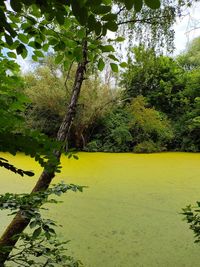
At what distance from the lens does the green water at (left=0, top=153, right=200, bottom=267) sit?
76.2 inches

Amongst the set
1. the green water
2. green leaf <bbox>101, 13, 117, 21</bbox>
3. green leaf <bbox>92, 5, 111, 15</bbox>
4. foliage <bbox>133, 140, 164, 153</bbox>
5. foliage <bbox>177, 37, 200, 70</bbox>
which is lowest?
the green water

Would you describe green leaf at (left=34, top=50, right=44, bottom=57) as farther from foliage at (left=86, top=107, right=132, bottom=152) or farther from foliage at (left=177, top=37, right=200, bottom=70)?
foliage at (left=177, top=37, right=200, bottom=70)

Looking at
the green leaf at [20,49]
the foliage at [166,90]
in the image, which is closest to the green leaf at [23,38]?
the green leaf at [20,49]

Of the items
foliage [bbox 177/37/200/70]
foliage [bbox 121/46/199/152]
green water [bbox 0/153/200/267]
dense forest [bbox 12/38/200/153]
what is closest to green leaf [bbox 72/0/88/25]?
green water [bbox 0/153/200/267]

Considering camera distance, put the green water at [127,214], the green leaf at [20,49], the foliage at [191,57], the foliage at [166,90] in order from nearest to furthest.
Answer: the green leaf at [20,49]
the green water at [127,214]
the foliage at [166,90]
the foliage at [191,57]

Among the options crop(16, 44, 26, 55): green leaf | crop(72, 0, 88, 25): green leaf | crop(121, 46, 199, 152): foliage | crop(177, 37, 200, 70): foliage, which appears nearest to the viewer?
crop(72, 0, 88, 25): green leaf

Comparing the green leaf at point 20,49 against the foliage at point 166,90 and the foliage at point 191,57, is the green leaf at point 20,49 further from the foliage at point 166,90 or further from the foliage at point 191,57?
the foliage at point 191,57

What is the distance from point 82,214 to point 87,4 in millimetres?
2450

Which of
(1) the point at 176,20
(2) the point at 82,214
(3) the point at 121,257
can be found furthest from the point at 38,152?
(2) the point at 82,214

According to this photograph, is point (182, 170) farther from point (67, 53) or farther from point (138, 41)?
point (67, 53)

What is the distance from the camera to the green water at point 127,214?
6.35ft

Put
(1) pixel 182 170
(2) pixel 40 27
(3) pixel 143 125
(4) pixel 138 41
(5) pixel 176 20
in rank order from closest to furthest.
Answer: (2) pixel 40 27, (5) pixel 176 20, (4) pixel 138 41, (1) pixel 182 170, (3) pixel 143 125

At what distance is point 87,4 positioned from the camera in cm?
39

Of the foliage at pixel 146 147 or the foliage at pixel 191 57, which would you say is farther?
the foliage at pixel 191 57
